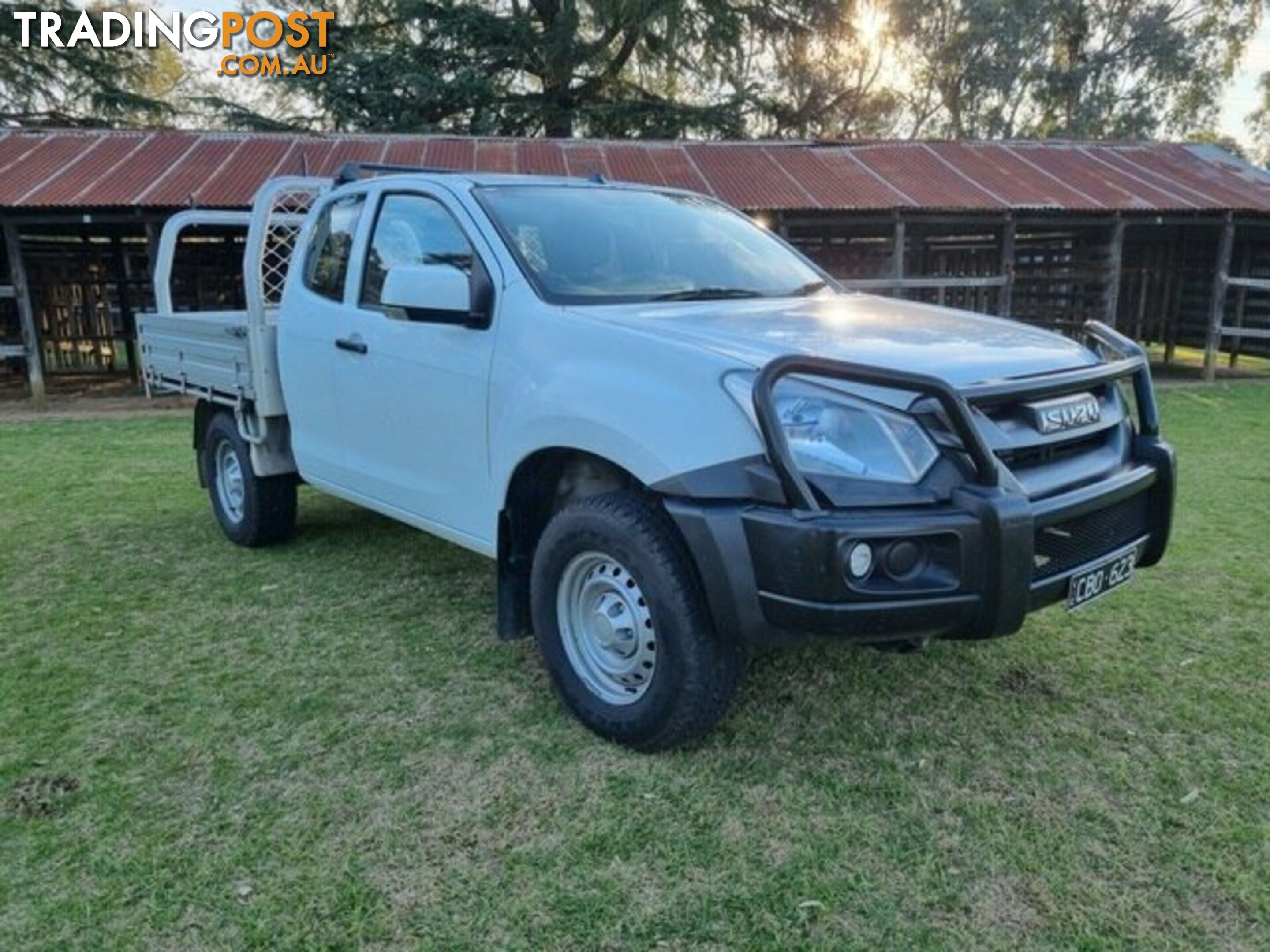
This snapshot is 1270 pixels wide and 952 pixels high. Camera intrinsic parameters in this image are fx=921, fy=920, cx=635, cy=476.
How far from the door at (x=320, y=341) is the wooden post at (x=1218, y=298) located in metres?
12.9

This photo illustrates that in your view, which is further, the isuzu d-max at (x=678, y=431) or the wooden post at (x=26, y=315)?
the wooden post at (x=26, y=315)

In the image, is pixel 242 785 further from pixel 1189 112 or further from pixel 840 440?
pixel 1189 112

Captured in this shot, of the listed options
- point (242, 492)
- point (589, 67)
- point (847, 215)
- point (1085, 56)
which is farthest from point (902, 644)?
point (1085, 56)

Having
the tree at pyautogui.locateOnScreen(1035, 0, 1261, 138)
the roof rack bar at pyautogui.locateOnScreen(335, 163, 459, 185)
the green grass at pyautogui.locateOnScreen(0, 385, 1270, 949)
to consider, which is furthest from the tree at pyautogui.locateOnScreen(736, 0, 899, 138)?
the green grass at pyautogui.locateOnScreen(0, 385, 1270, 949)

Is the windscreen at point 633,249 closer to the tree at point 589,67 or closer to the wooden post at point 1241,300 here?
the wooden post at point 1241,300

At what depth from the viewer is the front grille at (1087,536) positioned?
9.07 feet

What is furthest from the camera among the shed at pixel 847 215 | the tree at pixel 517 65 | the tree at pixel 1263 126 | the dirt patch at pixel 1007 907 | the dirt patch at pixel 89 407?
the tree at pixel 1263 126

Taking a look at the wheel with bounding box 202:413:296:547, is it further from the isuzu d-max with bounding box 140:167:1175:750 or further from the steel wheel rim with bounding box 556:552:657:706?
the steel wheel rim with bounding box 556:552:657:706

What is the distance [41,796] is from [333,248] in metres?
2.64

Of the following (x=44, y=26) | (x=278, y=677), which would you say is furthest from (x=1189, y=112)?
(x=278, y=677)

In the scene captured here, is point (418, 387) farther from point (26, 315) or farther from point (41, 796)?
point (26, 315)

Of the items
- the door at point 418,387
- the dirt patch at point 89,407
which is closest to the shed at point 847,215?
the dirt patch at point 89,407

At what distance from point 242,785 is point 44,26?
24304 mm

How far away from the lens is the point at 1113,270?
1352cm
